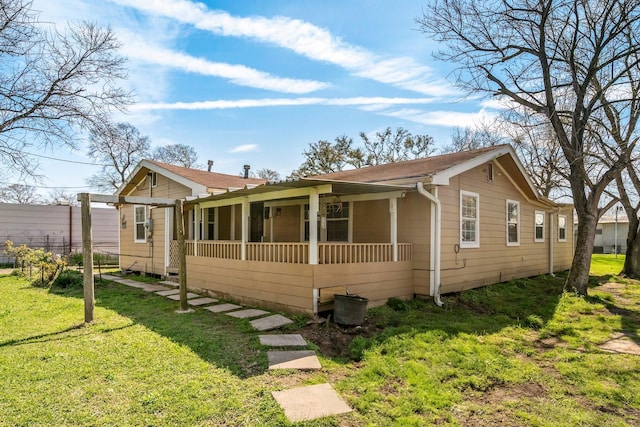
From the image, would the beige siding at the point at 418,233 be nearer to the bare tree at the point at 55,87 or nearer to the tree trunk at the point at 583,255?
the tree trunk at the point at 583,255

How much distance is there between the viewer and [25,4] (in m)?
6.69

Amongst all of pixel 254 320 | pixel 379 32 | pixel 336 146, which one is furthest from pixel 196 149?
pixel 254 320

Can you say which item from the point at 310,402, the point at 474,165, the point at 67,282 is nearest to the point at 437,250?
the point at 474,165

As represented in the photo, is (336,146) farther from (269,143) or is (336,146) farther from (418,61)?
(418,61)

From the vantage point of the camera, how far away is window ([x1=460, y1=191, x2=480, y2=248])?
29.9ft

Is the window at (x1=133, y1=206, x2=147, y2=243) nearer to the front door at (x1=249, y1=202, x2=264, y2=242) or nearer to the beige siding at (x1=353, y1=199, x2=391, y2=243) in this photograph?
the front door at (x1=249, y1=202, x2=264, y2=242)

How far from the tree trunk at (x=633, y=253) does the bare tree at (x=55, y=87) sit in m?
17.4

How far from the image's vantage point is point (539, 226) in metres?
13.3

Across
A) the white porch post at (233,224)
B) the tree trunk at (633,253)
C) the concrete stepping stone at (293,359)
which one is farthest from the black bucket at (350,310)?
the tree trunk at (633,253)

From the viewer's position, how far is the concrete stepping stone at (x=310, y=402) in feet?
10.7

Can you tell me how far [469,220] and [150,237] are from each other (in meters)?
9.66

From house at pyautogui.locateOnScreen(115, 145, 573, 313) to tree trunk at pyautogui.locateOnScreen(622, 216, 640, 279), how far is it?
3885mm

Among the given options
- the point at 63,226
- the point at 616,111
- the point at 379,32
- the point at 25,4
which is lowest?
the point at 63,226

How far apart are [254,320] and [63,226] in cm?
1664
